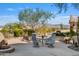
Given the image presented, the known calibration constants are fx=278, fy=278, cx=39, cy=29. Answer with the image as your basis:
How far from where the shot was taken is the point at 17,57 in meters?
2.75

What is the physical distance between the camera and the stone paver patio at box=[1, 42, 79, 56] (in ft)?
9.01

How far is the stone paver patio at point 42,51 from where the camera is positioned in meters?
2.75

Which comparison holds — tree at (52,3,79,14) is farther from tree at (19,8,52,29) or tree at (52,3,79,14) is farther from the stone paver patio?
the stone paver patio

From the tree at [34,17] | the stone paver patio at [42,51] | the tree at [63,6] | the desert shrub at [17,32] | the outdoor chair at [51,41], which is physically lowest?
the stone paver patio at [42,51]

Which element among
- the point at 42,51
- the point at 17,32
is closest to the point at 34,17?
the point at 17,32

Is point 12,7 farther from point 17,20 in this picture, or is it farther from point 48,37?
point 48,37

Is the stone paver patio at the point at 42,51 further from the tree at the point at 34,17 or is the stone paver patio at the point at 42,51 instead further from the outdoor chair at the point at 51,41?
the tree at the point at 34,17

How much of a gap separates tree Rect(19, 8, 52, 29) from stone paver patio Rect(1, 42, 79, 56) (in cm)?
23

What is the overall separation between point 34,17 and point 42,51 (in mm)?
347

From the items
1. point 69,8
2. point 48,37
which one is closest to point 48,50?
point 48,37

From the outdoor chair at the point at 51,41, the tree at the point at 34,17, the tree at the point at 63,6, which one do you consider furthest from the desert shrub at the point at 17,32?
the tree at the point at 63,6

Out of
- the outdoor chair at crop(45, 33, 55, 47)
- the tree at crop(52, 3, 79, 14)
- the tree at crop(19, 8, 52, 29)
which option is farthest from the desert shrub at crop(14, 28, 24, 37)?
the tree at crop(52, 3, 79, 14)

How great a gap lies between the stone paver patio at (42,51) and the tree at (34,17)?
A: 229 mm

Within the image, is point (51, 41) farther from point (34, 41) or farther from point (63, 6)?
point (63, 6)
